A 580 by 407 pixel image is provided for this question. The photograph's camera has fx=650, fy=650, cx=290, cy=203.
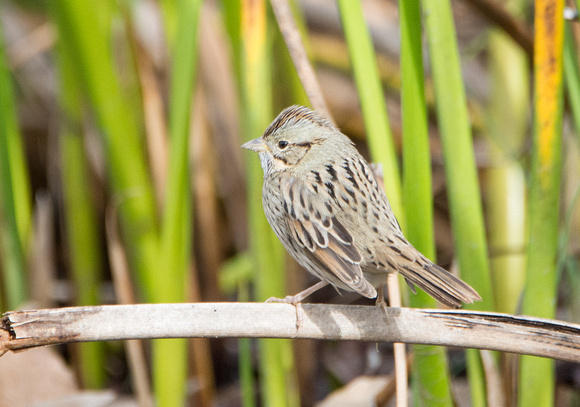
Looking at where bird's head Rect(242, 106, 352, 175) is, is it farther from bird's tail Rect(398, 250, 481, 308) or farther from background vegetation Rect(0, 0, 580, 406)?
bird's tail Rect(398, 250, 481, 308)

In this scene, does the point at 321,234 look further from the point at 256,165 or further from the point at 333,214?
the point at 256,165

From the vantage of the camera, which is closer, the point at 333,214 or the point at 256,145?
the point at 333,214

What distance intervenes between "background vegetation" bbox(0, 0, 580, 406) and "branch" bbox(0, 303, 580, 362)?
215 mm

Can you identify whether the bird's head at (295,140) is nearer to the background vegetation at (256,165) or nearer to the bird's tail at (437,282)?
the background vegetation at (256,165)

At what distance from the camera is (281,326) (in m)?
1.62

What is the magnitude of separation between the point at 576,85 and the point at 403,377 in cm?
104

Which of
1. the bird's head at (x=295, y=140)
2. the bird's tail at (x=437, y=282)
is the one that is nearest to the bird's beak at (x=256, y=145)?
the bird's head at (x=295, y=140)

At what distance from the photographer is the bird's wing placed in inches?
70.3

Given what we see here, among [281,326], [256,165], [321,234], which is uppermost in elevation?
[256,165]

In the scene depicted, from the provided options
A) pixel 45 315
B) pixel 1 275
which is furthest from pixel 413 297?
pixel 1 275

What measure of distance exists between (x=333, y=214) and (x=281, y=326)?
48 centimetres

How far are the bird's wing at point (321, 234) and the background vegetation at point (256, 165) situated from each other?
0.63 feet

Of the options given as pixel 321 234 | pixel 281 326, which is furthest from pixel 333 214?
pixel 281 326

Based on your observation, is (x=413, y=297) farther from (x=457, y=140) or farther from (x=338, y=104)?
(x=338, y=104)
